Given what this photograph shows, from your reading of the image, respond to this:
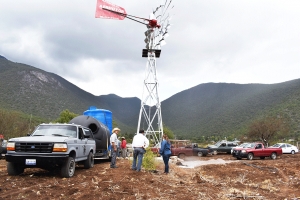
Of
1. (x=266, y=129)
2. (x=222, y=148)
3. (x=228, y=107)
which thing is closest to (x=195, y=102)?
(x=228, y=107)

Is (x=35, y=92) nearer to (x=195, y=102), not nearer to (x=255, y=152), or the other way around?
(x=195, y=102)

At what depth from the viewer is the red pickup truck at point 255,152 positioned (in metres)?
25.4

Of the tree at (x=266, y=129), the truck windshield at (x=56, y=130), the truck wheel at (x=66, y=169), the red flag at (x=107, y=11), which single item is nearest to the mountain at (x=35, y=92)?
the tree at (x=266, y=129)

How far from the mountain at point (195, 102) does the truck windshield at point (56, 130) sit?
161ft

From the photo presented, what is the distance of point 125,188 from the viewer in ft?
26.2

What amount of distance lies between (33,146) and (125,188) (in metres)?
3.48

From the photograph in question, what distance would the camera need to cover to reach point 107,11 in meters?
20.5

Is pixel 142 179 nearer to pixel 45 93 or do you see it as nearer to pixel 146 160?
pixel 146 160

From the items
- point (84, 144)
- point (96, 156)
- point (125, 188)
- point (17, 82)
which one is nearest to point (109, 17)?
point (96, 156)

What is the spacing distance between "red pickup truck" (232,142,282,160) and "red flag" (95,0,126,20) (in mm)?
14803

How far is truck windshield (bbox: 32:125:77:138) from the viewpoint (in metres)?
11.0

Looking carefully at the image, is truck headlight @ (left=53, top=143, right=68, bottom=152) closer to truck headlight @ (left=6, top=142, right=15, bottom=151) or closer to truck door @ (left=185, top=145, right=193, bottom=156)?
truck headlight @ (left=6, top=142, right=15, bottom=151)

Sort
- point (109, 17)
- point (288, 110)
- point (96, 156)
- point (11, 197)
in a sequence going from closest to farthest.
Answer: point (11, 197)
point (96, 156)
point (109, 17)
point (288, 110)

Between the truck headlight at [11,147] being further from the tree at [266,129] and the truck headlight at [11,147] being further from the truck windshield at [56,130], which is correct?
the tree at [266,129]
